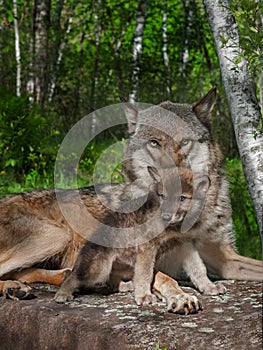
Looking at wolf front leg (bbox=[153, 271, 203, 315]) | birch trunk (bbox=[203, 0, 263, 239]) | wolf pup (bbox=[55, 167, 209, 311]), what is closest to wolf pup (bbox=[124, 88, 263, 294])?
wolf pup (bbox=[55, 167, 209, 311])

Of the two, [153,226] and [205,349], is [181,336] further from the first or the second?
[153,226]

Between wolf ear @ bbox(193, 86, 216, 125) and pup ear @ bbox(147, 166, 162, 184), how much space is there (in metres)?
0.59

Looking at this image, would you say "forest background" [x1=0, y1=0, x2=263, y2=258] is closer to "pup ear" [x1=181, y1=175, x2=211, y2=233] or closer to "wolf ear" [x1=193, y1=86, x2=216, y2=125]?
"wolf ear" [x1=193, y1=86, x2=216, y2=125]

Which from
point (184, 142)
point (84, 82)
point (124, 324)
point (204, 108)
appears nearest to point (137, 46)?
point (84, 82)

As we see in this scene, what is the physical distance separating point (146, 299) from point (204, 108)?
4.98 ft

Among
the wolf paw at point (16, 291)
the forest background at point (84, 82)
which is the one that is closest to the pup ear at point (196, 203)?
the wolf paw at point (16, 291)

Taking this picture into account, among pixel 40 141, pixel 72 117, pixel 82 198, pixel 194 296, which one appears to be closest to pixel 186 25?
pixel 72 117

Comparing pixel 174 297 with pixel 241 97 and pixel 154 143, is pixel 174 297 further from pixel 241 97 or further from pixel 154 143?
pixel 241 97

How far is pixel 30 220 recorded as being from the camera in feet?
15.2

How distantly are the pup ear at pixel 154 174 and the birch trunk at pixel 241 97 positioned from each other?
784 mm

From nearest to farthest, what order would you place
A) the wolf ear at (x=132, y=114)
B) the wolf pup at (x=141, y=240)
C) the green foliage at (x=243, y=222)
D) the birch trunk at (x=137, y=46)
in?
the wolf pup at (x=141, y=240) → the wolf ear at (x=132, y=114) → the green foliage at (x=243, y=222) → the birch trunk at (x=137, y=46)

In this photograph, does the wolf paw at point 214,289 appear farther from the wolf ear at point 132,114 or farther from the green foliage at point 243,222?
the green foliage at point 243,222

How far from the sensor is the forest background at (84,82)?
9211 mm

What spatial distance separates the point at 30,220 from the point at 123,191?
2.47 ft
